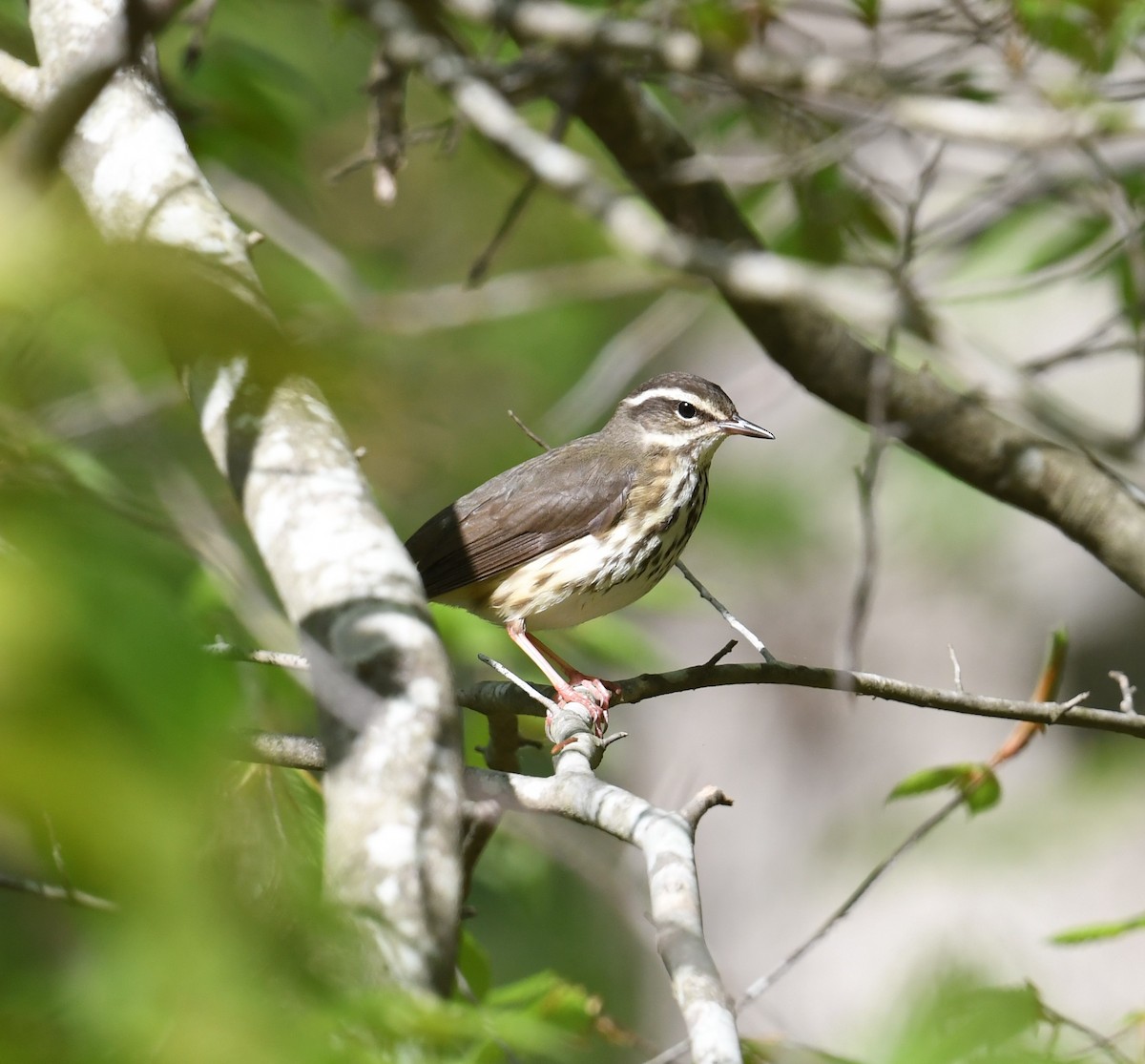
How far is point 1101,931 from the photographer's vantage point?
275 centimetres

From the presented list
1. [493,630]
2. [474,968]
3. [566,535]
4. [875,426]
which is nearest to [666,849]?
[474,968]

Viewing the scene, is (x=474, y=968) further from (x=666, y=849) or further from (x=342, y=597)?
(x=342, y=597)

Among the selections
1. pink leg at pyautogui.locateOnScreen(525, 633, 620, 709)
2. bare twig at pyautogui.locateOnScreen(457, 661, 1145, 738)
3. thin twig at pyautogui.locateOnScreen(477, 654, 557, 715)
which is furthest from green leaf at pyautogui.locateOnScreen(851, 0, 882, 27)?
pink leg at pyautogui.locateOnScreen(525, 633, 620, 709)

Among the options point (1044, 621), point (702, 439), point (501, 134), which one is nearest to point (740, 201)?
point (702, 439)

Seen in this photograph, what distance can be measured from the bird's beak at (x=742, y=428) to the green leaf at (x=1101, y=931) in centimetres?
260

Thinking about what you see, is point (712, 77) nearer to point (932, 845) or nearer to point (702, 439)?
point (702, 439)

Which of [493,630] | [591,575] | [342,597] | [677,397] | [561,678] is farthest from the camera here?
[677,397]

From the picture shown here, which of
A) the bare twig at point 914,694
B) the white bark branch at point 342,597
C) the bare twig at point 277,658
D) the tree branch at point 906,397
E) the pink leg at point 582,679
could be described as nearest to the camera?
the white bark branch at point 342,597

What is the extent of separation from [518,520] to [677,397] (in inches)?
36.8

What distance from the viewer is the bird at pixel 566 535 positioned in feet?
15.9

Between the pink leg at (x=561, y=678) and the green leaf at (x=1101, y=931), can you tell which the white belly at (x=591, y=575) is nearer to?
the pink leg at (x=561, y=678)

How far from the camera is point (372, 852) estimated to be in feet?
5.87

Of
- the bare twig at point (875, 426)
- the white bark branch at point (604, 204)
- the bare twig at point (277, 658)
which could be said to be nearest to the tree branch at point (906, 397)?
the bare twig at point (875, 426)

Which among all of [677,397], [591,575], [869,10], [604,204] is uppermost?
[869,10]
